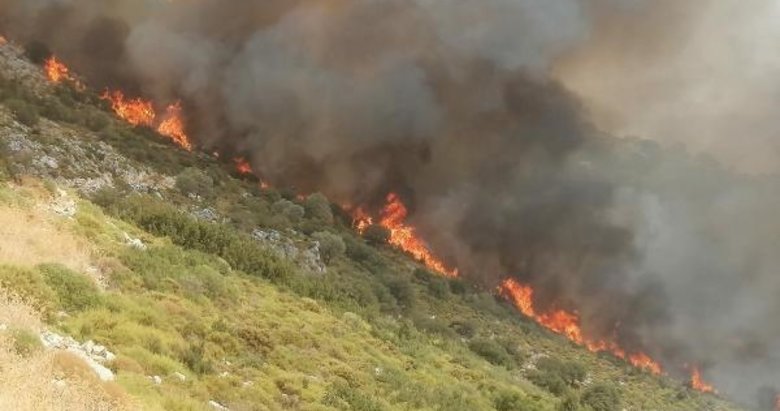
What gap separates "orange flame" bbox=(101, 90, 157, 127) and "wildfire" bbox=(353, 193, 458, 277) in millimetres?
20467

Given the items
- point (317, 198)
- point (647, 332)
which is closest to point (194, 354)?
point (317, 198)

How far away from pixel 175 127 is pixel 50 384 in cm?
5731

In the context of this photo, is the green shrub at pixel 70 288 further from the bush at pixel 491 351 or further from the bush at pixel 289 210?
the bush at pixel 289 210

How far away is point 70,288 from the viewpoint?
53.7ft

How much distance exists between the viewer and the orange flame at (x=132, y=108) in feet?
199

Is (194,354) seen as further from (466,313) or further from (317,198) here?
(317,198)

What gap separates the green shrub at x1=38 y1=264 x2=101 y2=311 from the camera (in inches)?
623

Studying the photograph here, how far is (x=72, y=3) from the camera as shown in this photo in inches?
2608

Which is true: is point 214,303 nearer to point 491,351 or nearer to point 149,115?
point 491,351

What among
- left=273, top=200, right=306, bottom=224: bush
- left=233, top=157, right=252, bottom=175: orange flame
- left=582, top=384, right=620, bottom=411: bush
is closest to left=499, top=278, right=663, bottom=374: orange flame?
left=273, top=200, right=306, bottom=224: bush

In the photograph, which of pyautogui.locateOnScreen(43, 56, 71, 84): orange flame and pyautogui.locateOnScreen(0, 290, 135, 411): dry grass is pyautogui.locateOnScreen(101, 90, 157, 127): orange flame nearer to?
pyautogui.locateOnScreen(43, 56, 71, 84): orange flame

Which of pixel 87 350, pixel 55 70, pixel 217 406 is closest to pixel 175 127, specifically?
pixel 55 70

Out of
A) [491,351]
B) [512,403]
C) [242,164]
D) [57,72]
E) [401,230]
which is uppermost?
[401,230]

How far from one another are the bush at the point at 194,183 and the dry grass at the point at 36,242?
66.7 ft
